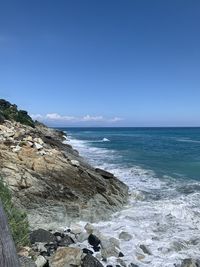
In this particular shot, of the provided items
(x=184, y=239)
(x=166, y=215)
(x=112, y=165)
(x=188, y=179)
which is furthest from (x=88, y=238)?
(x=112, y=165)

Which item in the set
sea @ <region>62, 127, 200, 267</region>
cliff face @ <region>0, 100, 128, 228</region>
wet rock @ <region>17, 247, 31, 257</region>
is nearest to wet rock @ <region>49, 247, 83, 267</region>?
wet rock @ <region>17, 247, 31, 257</region>

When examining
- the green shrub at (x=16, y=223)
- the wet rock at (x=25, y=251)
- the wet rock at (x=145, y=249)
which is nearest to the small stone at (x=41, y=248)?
the wet rock at (x=25, y=251)

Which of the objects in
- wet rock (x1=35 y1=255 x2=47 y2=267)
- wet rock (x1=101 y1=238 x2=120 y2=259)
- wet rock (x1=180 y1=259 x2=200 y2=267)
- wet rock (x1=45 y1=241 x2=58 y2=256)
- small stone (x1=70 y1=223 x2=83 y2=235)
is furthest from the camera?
small stone (x1=70 y1=223 x2=83 y2=235)

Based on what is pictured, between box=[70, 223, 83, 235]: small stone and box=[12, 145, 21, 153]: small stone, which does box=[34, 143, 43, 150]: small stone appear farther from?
box=[70, 223, 83, 235]: small stone

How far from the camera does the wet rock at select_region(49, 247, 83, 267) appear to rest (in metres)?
11.5

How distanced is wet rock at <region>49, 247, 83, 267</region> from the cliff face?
3.38m

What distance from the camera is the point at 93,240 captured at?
14.0m

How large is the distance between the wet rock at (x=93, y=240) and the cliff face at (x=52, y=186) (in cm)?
194

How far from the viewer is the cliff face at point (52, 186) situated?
53.0 ft

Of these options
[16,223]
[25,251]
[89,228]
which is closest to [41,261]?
[25,251]

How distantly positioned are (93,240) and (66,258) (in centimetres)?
249

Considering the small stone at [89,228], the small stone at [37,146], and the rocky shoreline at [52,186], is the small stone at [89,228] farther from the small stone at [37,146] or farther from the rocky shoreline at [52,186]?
the small stone at [37,146]

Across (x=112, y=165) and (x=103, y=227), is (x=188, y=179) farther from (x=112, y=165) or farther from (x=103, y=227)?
(x=103, y=227)

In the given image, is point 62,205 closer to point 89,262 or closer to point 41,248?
point 41,248
